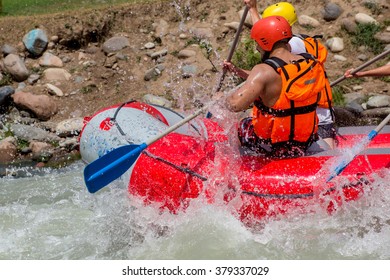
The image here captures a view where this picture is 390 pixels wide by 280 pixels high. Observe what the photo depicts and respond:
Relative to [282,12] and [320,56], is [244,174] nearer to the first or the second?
[320,56]

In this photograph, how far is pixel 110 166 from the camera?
562 centimetres

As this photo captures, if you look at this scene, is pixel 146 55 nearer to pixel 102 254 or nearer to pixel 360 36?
pixel 360 36

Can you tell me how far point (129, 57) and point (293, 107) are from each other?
191 inches

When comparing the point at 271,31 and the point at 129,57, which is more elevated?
the point at 271,31

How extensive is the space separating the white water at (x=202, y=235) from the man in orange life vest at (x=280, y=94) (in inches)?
25.0

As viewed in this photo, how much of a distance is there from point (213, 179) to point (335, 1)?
18.0 ft

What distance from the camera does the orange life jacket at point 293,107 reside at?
5.41m

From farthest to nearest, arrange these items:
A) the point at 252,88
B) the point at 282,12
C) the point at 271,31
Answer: the point at 282,12, the point at 271,31, the point at 252,88

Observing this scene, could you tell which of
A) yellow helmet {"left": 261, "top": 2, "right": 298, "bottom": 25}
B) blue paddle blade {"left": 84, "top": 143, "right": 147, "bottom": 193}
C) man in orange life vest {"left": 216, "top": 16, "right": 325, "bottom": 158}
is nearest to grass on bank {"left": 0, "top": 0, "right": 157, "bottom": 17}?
yellow helmet {"left": 261, "top": 2, "right": 298, "bottom": 25}

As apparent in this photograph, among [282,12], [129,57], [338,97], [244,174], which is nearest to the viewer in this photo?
[244,174]

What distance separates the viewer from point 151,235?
19.1 feet

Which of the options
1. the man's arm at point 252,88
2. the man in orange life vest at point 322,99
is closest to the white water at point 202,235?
the man in orange life vest at point 322,99

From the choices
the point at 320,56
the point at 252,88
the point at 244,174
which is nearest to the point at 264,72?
the point at 252,88

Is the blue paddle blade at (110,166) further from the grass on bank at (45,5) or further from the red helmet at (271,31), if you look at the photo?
the grass on bank at (45,5)
